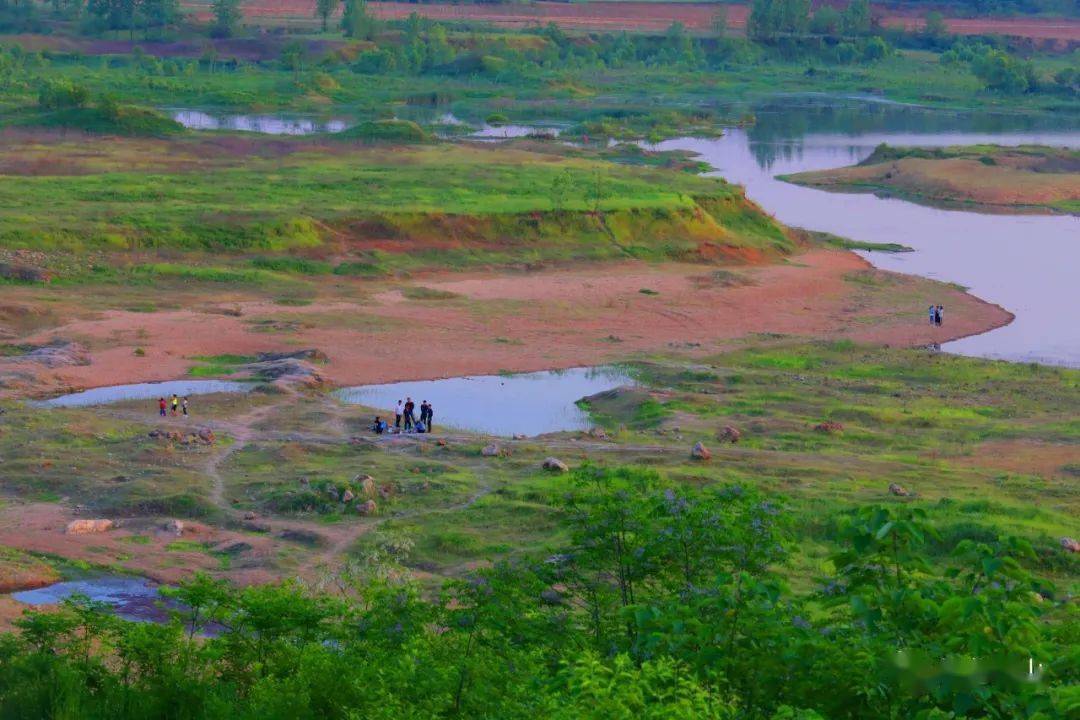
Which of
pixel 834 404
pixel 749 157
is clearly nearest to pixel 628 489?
pixel 834 404

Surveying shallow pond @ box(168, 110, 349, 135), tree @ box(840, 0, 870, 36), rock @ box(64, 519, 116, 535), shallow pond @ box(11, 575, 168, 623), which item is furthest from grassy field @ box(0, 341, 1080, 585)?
tree @ box(840, 0, 870, 36)

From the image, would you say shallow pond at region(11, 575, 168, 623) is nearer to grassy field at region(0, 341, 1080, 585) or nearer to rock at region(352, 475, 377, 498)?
grassy field at region(0, 341, 1080, 585)

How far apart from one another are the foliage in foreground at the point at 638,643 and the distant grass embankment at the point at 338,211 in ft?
115

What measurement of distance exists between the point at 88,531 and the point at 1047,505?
1791cm

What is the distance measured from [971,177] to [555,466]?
57.8 meters

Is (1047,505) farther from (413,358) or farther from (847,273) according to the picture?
(847,273)

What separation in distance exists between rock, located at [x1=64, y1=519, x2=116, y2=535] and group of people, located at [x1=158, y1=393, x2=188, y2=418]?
26.0 ft

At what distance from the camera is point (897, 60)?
502 ft

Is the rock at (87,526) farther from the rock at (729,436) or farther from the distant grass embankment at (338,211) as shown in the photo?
the distant grass embankment at (338,211)

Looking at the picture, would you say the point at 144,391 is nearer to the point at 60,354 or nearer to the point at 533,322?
the point at 60,354

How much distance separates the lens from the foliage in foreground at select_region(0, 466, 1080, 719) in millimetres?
11922

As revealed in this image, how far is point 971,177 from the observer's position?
8306 cm

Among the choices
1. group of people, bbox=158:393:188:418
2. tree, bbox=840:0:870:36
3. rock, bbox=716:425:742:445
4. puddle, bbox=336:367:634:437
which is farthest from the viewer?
tree, bbox=840:0:870:36

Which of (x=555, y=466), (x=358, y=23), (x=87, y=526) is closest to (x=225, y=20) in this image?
(x=358, y=23)
